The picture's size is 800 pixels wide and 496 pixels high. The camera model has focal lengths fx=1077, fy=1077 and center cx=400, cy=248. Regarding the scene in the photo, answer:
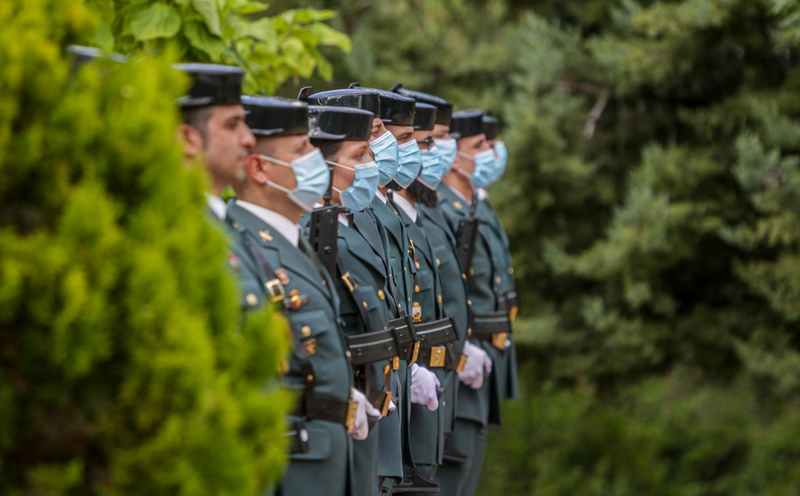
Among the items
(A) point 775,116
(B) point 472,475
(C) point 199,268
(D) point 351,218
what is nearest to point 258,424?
(C) point 199,268

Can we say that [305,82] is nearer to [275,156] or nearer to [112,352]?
[275,156]

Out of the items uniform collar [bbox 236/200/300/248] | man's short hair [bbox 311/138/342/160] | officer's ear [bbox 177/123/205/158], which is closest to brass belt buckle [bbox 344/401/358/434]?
uniform collar [bbox 236/200/300/248]

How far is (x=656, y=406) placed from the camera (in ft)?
40.2

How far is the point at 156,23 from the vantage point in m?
5.15

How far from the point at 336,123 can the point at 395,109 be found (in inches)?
45.4

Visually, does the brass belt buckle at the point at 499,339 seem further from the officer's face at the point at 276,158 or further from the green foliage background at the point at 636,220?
the green foliage background at the point at 636,220

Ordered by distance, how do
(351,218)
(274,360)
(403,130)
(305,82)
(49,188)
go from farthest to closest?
(305,82)
(403,130)
(351,218)
(274,360)
(49,188)

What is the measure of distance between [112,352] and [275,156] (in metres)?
1.54

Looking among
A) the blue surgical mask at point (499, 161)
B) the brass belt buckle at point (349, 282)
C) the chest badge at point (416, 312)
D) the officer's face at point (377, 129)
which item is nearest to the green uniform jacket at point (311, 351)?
the brass belt buckle at point (349, 282)

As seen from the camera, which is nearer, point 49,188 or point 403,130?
point 49,188

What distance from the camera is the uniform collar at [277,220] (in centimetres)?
349

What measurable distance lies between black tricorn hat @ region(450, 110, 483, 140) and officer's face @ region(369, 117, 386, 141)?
2090mm

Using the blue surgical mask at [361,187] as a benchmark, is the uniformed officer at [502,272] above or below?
below

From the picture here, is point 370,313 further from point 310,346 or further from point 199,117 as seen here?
point 199,117
